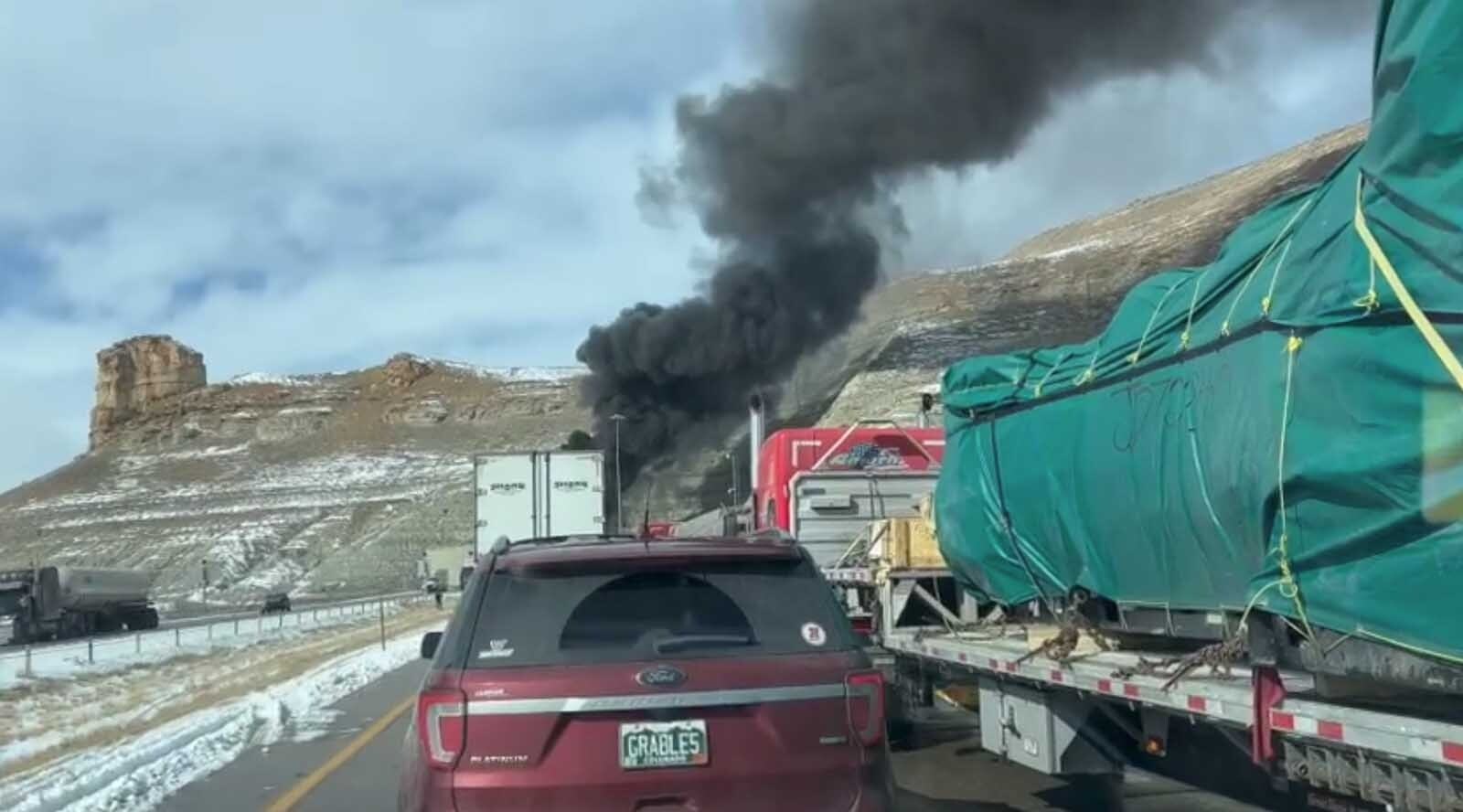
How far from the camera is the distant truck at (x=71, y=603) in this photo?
50.9 meters

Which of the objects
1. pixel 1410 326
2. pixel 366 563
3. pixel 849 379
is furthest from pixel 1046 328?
pixel 1410 326

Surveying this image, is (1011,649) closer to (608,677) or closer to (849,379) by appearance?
(608,677)

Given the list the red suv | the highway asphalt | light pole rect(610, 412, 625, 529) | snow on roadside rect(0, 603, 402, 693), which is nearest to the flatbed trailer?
A: the highway asphalt

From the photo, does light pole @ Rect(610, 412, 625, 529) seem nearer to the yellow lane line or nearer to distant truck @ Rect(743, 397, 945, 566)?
the yellow lane line

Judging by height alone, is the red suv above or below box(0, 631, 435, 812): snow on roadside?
above

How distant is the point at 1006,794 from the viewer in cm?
966

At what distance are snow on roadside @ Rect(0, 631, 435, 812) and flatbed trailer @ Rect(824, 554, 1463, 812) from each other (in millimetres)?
5167

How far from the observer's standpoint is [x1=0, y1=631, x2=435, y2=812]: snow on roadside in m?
10.0

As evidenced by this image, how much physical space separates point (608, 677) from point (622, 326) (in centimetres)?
5124

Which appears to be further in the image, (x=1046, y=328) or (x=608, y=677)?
(x=1046, y=328)

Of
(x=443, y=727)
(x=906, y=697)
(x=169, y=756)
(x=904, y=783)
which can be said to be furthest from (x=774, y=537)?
(x=169, y=756)

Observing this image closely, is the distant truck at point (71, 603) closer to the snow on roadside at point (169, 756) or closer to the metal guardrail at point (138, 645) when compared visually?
the metal guardrail at point (138, 645)

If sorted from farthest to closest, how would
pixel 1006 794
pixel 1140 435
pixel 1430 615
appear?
pixel 1006 794
pixel 1140 435
pixel 1430 615

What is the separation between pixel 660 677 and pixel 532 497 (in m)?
23.5
